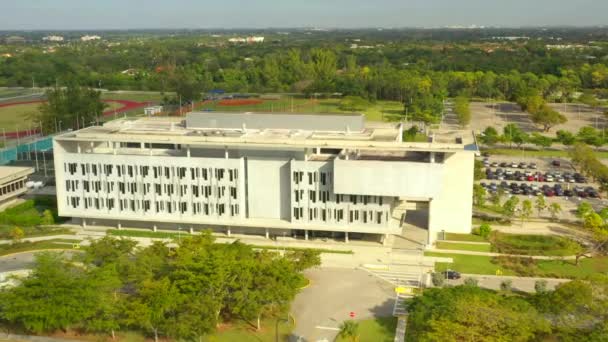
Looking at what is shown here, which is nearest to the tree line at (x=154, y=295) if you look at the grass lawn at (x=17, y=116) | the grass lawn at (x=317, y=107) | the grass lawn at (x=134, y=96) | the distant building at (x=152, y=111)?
the distant building at (x=152, y=111)

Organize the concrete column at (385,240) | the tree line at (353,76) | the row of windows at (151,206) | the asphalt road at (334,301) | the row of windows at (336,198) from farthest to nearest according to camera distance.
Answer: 1. the tree line at (353,76)
2. the row of windows at (151,206)
3. the concrete column at (385,240)
4. the row of windows at (336,198)
5. the asphalt road at (334,301)

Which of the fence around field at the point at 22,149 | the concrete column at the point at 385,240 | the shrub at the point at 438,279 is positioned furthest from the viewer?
the fence around field at the point at 22,149

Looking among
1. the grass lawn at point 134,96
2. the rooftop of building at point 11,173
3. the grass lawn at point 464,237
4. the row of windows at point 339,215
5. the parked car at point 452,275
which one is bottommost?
the parked car at point 452,275

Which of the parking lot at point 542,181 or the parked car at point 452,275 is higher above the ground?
the parking lot at point 542,181

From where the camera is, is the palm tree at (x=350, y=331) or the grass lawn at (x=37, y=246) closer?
the palm tree at (x=350, y=331)

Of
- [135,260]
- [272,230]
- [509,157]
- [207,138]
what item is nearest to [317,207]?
[272,230]

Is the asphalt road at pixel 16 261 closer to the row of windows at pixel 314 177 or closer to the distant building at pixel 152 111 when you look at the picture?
the row of windows at pixel 314 177

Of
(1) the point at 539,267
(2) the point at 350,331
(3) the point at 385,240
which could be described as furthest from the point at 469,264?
(2) the point at 350,331
